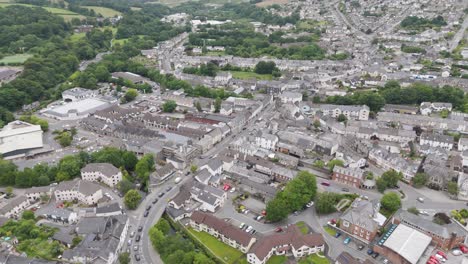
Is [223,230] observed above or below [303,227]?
above

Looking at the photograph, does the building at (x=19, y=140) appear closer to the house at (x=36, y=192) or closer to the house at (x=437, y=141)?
the house at (x=36, y=192)

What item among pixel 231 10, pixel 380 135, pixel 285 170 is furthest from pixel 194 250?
pixel 231 10

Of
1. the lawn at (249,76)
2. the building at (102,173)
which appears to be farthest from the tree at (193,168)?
the lawn at (249,76)

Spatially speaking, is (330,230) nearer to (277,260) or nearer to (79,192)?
(277,260)

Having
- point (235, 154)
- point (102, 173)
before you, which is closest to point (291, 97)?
point (235, 154)

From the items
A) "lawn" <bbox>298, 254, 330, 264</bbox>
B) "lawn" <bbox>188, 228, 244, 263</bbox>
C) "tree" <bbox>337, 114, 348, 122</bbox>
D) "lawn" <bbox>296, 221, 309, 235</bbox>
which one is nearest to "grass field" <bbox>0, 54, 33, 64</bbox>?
"tree" <bbox>337, 114, 348, 122</bbox>

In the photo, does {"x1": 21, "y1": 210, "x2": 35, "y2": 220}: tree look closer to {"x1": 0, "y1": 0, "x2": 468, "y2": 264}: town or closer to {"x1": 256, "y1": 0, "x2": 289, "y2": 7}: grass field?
{"x1": 0, "y1": 0, "x2": 468, "y2": 264}: town

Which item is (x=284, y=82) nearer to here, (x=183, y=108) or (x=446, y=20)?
(x=183, y=108)
